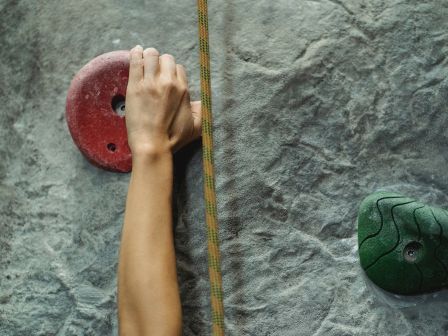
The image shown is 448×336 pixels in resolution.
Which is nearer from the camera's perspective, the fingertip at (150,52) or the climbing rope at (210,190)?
the climbing rope at (210,190)

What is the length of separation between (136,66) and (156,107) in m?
0.08

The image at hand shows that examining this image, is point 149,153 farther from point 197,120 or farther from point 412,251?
point 412,251

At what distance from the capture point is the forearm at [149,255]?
40.4 inches

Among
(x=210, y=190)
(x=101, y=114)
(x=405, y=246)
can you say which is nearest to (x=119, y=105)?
(x=101, y=114)

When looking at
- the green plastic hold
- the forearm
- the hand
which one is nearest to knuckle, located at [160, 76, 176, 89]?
the hand

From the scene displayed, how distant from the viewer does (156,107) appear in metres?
1.11

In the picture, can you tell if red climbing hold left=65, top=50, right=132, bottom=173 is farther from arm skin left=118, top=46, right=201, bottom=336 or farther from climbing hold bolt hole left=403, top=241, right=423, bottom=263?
climbing hold bolt hole left=403, top=241, right=423, bottom=263

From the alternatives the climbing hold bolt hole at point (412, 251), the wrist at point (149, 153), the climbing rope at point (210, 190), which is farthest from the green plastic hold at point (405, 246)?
the wrist at point (149, 153)

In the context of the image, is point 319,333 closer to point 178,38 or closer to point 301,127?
point 301,127

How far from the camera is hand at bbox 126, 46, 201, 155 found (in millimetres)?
1101

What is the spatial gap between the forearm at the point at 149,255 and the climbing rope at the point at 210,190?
0.06m

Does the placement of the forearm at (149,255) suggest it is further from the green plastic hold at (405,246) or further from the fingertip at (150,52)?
the green plastic hold at (405,246)

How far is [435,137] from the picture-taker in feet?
3.84

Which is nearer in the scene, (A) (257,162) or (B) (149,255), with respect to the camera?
(B) (149,255)
